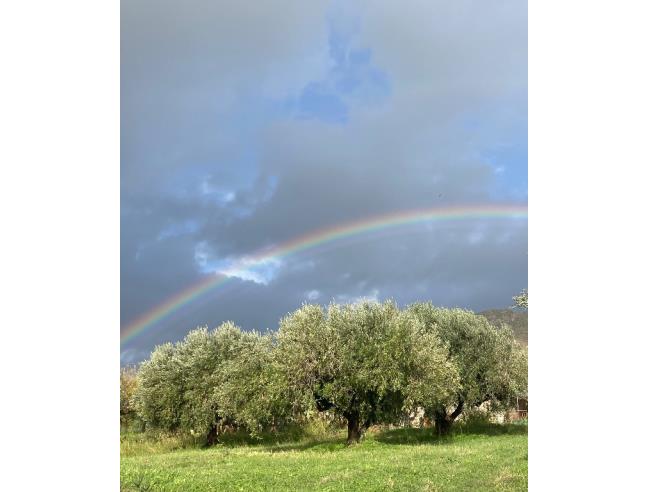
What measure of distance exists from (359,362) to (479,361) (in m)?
6.21

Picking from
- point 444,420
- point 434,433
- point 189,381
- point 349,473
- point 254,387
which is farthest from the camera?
point 189,381

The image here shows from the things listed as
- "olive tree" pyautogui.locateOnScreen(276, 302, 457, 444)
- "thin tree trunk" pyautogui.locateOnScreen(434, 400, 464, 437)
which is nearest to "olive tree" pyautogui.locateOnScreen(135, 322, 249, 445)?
"olive tree" pyautogui.locateOnScreen(276, 302, 457, 444)

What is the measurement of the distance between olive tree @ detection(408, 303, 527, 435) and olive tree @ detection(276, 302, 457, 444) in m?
3.19

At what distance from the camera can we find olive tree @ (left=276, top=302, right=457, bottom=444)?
16609 mm

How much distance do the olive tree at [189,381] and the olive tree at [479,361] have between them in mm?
7099

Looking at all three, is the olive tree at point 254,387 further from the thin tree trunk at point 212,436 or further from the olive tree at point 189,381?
the thin tree trunk at point 212,436

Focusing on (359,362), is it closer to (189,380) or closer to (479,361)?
(479,361)

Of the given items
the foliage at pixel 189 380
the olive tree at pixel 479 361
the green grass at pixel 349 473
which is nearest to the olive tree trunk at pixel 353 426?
the green grass at pixel 349 473

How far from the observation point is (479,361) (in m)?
21.3

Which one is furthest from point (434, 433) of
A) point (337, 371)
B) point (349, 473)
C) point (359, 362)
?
point (349, 473)

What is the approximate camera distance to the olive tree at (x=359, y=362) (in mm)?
16609
